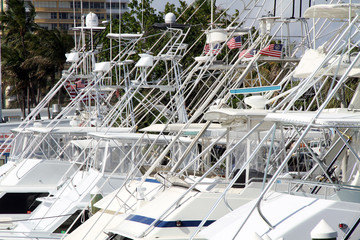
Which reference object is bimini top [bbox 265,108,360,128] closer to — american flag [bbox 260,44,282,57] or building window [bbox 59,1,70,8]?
american flag [bbox 260,44,282,57]

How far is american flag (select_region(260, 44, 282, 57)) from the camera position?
57.5ft

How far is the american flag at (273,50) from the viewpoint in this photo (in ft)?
57.5

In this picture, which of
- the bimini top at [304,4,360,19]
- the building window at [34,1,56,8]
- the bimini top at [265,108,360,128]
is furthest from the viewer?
the building window at [34,1,56,8]

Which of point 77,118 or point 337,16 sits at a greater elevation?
point 337,16

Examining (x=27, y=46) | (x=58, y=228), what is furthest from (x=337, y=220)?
(x=27, y=46)

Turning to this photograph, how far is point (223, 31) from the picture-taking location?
20.1 m

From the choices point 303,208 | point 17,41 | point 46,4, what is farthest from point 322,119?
point 46,4

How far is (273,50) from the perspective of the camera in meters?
17.7

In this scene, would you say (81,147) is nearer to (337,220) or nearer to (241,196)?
(241,196)

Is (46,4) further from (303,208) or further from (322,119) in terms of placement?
(303,208)

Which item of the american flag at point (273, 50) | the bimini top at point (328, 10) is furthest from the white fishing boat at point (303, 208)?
the american flag at point (273, 50)

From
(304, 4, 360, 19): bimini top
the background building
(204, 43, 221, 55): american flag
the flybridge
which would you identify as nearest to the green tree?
(204, 43, 221, 55): american flag

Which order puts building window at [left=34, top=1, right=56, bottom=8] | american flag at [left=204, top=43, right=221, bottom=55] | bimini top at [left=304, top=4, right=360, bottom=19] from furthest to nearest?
1. building window at [left=34, top=1, right=56, bottom=8]
2. american flag at [left=204, top=43, right=221, bottom=55]
3. bimini top at [left=304, top=4, right=360, bottom=19]

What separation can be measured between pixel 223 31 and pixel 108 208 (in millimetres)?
7167
